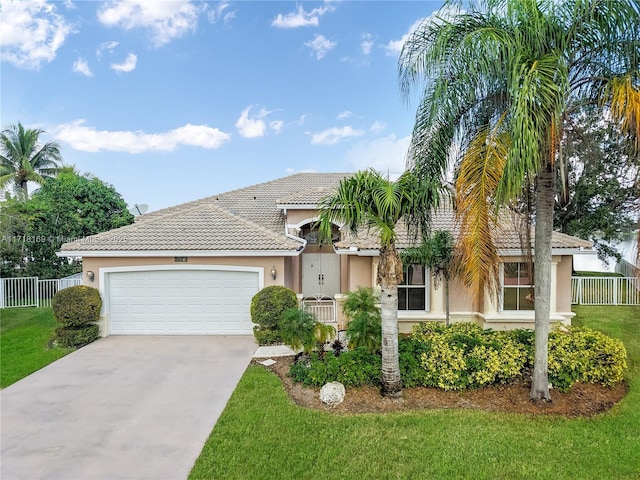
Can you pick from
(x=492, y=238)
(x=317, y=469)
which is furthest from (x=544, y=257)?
(x=317, y=469)

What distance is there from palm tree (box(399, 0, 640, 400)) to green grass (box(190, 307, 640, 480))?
4.62 ft

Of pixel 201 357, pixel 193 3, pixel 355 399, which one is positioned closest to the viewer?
pixel 355 399

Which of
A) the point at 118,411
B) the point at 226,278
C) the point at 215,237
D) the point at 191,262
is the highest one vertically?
the point at 215,237

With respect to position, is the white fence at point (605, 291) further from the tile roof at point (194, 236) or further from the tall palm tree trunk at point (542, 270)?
the tile roof at point (194, 236)

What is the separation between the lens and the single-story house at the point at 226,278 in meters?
11.7

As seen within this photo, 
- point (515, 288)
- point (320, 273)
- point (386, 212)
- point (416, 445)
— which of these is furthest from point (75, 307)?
point (515, 288)

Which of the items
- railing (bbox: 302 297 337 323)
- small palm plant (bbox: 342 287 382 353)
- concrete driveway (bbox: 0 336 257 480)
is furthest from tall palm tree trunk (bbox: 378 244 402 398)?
→ railing (bbox: 302 297 337 323)

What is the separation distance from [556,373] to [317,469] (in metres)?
5.88

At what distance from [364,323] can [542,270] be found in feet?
13.4

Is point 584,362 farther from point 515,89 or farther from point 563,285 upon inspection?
point 515,89

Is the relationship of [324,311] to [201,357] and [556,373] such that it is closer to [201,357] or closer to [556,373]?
[201,357]

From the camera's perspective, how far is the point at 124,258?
12.5 m

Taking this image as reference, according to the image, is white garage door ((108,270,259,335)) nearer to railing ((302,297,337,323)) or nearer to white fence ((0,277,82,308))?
railing ((302,297,337,323))

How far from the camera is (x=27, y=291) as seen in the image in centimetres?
1706
